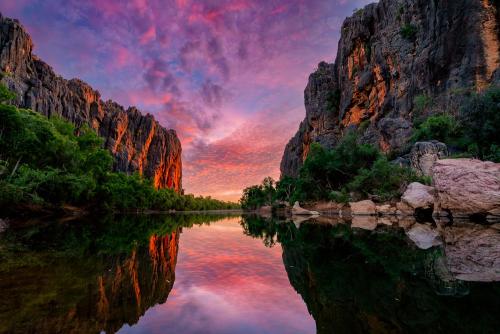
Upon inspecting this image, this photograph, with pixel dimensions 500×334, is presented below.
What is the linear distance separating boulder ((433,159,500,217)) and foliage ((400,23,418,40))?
37.1 meters

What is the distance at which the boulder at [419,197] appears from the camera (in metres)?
22.3

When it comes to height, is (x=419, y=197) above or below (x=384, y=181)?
below

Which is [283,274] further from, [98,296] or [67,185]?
[67,185]

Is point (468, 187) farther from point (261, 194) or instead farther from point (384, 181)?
point (261, 194)

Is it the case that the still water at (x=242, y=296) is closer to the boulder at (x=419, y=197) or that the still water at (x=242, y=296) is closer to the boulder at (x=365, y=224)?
the boulder at (x=365, y=224)

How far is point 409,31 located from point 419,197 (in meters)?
36.4

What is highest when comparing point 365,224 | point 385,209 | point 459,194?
point 459,194

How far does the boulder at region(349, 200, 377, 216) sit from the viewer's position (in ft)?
94.6

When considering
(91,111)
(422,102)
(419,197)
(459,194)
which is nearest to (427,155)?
(419,197)

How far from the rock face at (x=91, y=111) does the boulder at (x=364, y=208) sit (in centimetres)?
3968

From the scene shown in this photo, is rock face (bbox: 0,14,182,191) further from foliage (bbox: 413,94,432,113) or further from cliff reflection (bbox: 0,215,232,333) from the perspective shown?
foliage (bbox: 413,94,432,113)

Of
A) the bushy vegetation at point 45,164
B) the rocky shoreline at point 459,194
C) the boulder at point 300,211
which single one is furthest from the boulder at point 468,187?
the bushy vegetation at point 45,164

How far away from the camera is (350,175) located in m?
37.6

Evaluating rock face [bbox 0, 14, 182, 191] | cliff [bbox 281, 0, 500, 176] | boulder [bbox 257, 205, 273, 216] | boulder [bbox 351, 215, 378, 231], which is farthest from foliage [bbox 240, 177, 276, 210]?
boulder [bbox 351, 215, 378, 231]
